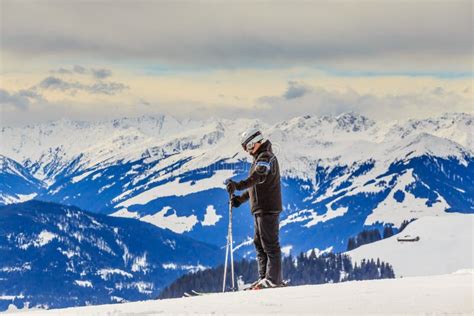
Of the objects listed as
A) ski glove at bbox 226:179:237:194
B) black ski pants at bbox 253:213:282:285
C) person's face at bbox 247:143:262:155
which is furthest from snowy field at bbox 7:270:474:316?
person's face at bbox 247:143:262:155

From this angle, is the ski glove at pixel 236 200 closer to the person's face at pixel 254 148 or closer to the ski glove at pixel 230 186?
the ski glove at pixel 230 186

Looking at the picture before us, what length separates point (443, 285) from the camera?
57.3ft

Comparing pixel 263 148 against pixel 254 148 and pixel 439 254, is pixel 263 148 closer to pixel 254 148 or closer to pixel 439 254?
pixel 254 148

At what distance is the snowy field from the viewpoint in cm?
1453

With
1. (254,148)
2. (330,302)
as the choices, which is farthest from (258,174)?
(330,302)

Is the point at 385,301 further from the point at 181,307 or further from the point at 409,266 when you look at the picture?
the point at 409,266

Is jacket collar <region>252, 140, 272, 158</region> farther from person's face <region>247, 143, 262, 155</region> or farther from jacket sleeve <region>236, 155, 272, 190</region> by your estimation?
jacket sleeve <region>236, 155, 272, 190</region>

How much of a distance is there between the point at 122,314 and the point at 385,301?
382 centimetres

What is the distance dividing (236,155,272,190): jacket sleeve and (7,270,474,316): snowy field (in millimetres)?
2217

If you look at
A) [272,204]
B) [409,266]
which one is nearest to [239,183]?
[272,204]

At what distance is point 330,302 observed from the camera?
50.1 ft

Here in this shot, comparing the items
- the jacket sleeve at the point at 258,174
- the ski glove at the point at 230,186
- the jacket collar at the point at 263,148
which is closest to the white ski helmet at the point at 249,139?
the jacket collar at the point at 263,148

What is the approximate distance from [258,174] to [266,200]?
0.64 metres

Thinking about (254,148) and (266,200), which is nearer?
(254,148)
